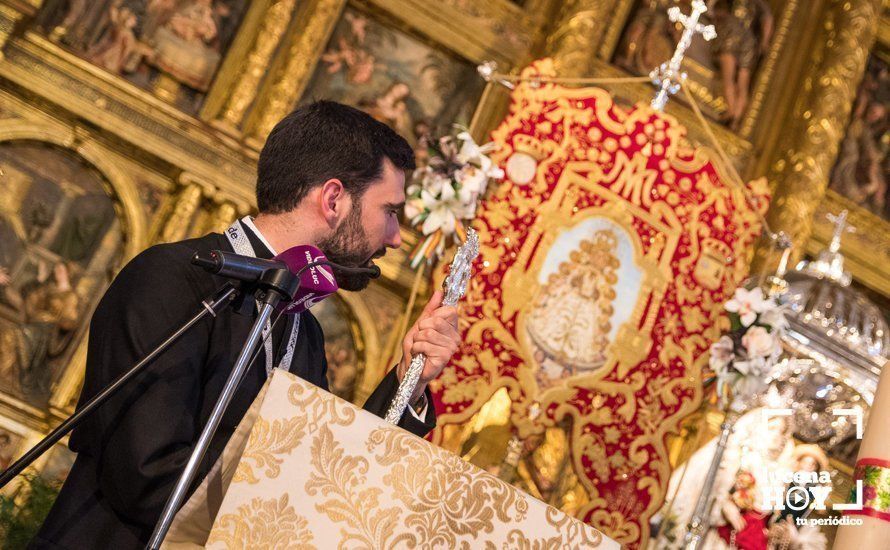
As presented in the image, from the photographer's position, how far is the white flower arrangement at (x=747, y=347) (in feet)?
18.0

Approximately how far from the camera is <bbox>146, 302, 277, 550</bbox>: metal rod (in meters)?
1.48

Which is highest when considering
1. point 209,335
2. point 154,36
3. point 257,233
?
point 154,36

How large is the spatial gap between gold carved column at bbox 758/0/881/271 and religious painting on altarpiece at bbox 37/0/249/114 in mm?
4049

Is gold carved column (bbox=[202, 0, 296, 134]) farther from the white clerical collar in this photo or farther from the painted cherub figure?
the white clerical collar

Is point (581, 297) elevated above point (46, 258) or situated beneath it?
elevated above

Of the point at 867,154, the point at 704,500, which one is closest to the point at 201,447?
the point at 704,500

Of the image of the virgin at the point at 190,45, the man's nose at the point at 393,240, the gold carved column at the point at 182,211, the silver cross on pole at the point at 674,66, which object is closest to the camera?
the man's nose at the point at 393,240

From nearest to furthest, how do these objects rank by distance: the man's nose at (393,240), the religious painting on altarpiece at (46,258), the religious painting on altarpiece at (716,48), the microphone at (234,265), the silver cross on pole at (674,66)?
the microphone at (234,265) → the man's nose at (393,240) → the religious painting on altarpiece at (46,258) → the silver cross on pole at (674,66) → the religious painting on altarpiece at (716,48)

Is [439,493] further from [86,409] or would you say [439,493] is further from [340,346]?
[340,346]

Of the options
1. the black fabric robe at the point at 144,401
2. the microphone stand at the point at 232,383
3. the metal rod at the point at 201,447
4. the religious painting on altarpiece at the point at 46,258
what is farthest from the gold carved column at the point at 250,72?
the metal rod at the point at 201,447

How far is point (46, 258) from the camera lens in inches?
226

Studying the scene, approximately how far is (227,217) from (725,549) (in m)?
3.62

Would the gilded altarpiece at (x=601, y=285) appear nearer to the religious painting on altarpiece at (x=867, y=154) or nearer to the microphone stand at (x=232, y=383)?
the religious painting on altarpiece at (x=867, y=154)

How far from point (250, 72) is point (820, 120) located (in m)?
4.27
